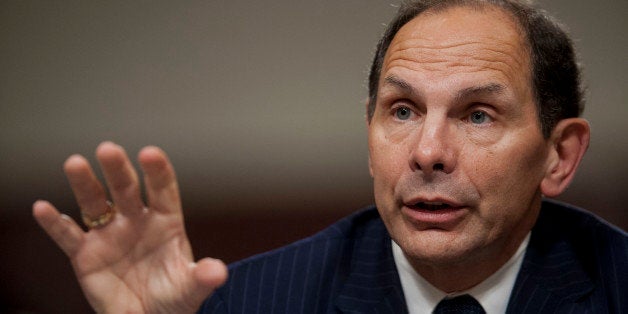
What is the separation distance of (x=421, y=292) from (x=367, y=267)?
0.18m

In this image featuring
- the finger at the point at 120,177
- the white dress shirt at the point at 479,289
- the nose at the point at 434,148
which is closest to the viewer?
the finger at the point at 120,177

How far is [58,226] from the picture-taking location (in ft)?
5.50

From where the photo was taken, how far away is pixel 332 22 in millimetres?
3756

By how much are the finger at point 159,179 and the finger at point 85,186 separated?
0.10m

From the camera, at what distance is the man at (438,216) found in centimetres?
173

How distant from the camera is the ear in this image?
2.07 m

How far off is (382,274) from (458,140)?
47 centimetres

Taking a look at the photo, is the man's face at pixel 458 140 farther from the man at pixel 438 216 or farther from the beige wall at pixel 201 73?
the beige wall at pixel 201 73

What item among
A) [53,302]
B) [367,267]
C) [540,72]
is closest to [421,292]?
[367,267]

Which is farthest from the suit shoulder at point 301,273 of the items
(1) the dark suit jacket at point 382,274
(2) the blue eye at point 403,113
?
(2) the blue eye at point 403,113

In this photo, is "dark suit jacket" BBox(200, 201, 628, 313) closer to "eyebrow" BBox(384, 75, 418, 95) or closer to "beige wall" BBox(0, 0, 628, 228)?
"eyebrow" BBox(384, 75, 418, 95)

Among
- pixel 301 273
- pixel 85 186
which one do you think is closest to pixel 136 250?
pixel 85 186

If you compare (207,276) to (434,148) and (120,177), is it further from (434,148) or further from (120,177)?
→ (434,148)

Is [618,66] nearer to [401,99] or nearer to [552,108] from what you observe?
[552,108]
